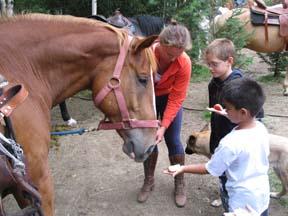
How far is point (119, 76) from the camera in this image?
210 cm

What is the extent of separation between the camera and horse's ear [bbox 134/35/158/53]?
2.07 meters

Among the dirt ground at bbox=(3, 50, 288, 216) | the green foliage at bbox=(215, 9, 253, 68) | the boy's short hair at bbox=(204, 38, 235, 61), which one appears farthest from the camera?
the green foliage at bbox=(215, 9, 253, 68)

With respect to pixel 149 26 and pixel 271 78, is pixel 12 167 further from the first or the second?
pixel 271 78

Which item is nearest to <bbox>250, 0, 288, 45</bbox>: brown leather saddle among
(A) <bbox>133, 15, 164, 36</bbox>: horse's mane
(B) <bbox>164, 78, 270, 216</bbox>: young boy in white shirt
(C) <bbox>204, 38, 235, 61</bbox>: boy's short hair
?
(A) <bbox>133, 15, 164, 36</bbox>: horse's mane

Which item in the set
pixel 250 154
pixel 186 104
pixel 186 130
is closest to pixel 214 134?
pixel 250 154

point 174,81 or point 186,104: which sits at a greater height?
point 174,81

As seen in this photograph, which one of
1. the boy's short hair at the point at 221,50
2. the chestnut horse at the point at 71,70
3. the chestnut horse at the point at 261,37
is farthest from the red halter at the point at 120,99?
the chestnut horse at the point at 261,37

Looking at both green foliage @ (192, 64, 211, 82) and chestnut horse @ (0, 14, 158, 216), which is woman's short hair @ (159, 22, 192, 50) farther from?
green foliage @ (192, 64, 211, 82)

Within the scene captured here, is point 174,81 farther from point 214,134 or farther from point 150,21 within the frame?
point 150,21

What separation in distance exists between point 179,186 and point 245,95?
1717 mm

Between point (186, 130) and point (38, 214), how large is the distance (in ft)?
11.5

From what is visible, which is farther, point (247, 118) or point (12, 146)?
point (247, 118)

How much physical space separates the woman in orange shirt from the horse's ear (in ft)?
1.65

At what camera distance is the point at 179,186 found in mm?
3482
